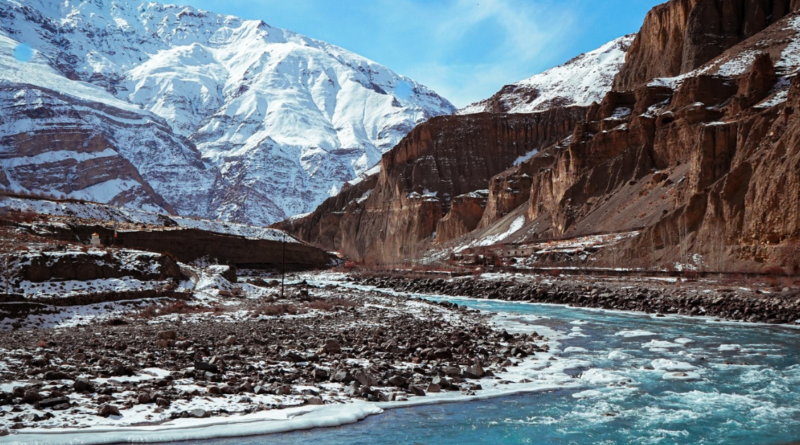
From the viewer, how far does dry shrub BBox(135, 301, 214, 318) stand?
25734 mm

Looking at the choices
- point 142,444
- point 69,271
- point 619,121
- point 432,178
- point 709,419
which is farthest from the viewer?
point 432,178

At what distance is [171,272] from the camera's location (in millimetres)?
34562

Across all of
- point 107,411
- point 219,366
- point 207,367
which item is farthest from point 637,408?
point 107,411

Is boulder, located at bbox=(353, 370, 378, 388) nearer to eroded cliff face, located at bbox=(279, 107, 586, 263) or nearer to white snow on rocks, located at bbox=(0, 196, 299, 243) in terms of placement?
white snow on rocks, located at bbox=(0, 196, 299, 243)

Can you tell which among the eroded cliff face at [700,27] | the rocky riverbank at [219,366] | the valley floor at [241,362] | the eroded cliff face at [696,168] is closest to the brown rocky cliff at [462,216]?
the eroded cliff face at [696,168]

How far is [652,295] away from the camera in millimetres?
36969

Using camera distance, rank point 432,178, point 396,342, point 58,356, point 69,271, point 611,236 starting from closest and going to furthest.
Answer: point 58,356, point 396,342, point 69,271, point 611,236, point 432,178

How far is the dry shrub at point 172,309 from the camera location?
25.7 metres

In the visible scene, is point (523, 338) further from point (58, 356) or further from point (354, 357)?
point (58, 356)

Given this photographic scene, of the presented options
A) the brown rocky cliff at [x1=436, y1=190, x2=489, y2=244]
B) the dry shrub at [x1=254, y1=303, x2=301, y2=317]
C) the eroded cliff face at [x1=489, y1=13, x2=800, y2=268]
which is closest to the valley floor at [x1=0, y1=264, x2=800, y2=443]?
the dry shrub at [x1=254, y1=303, x2=301, y2=317]

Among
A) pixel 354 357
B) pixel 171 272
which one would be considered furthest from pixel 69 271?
pixel 354 357

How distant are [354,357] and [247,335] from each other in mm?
4723

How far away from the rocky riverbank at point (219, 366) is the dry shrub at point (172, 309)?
0.38 meters

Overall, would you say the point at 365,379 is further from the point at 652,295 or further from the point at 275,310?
the point at 652,295
